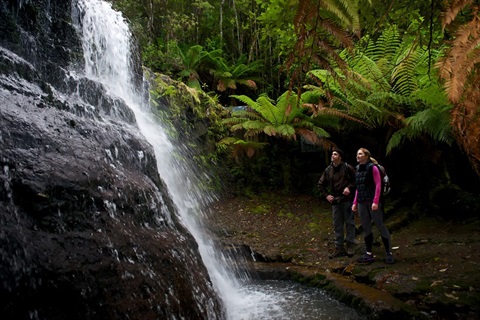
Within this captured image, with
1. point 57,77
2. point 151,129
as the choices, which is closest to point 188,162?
point 151,129

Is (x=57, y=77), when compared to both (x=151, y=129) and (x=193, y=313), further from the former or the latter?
(x=193, y=313)

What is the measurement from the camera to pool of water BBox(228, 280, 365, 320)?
3.50 m

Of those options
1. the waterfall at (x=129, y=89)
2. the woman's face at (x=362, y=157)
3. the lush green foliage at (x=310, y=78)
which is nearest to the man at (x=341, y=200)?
the woman's face at (x=362, y=157)

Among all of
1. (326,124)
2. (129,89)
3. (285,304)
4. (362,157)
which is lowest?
(285,304)

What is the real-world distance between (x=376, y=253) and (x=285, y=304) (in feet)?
6.26

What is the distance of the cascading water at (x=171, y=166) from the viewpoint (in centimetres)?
388

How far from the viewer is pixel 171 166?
650 centimetres

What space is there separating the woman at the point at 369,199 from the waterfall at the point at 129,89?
2061 millimetres

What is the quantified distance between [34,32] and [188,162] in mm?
3754

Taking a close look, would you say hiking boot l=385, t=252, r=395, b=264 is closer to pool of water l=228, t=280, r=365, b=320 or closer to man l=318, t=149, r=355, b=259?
man l=318, t=149, r=355, b=259

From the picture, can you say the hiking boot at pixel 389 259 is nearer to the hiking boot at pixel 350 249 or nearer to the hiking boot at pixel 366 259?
the hiking boot at pixel 366 259

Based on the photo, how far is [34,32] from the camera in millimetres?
4590

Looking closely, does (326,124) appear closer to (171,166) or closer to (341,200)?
(341,200)

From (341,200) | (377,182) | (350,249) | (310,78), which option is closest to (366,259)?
(350,249)
